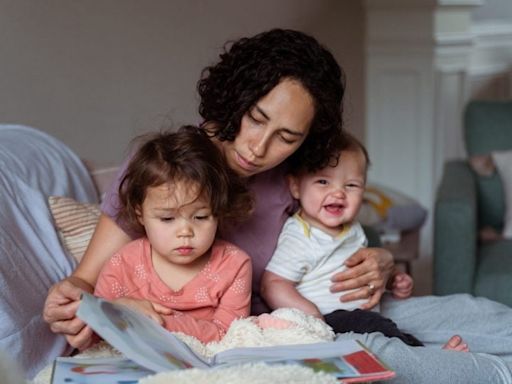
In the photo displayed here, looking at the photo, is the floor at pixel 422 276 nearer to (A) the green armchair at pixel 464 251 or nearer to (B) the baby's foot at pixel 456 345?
(A) the green armchair at pixel 464 251

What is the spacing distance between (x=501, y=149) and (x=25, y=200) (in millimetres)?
2156

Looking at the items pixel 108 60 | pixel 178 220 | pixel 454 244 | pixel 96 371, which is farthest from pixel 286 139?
pixel 454 244

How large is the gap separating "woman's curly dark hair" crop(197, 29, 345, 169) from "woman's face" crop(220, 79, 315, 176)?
0.05 feet

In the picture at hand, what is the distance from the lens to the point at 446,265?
116 inches

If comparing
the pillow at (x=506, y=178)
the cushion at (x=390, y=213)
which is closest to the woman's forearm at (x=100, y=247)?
the cushion at (x=390, y=213)

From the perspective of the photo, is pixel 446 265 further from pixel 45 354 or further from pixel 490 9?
pixel 490 9

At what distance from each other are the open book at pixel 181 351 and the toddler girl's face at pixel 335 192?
51 centimetres

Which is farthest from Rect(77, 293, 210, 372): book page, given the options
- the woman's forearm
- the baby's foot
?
the baby's foot

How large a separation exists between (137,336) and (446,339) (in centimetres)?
80

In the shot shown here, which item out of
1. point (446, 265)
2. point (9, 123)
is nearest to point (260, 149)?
point (9, 123)

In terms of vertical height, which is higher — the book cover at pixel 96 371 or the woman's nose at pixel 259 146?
the woman's nose at pixel 259 146

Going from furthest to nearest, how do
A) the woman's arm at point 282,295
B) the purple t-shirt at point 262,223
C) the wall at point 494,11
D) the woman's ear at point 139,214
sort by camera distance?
the wall at point 494,11 → the purple t-shirt at point 262,223 → the woman's arm at point 282,295 → the woman's ear at point 139,214

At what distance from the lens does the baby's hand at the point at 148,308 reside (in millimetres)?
1597

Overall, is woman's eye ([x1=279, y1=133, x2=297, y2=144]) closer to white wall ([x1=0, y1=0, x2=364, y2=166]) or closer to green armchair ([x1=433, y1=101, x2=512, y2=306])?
white wall ([x1=0, y1=0, x2=364, y2=166])
